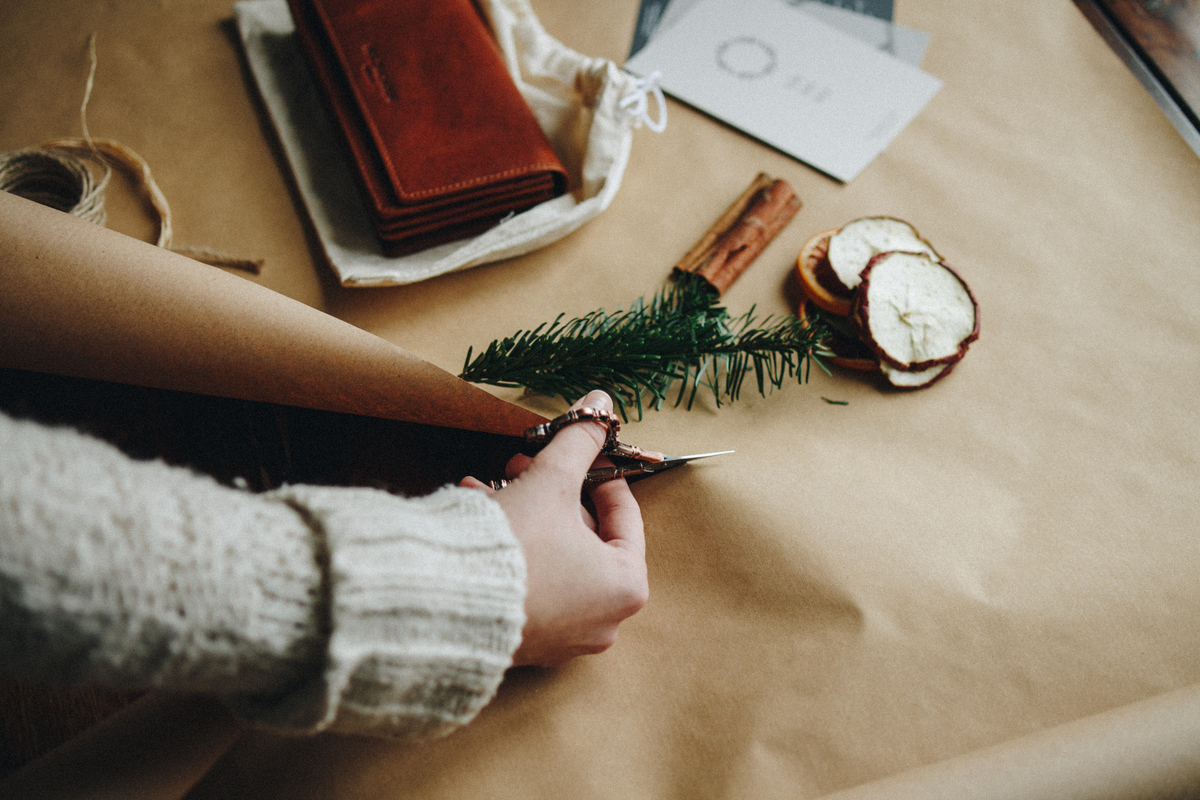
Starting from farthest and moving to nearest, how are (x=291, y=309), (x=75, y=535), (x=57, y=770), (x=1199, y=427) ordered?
1. (x=1199, y=427)
2. (x=291, y=309)
3. (x=57, y=770)
4. (x=75, y=535)

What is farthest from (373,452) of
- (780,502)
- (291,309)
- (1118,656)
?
(1118,656)

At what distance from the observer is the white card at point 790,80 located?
0.94 m

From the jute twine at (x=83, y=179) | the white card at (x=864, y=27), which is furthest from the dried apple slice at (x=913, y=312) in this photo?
the jute twine at (x=83, y=179)

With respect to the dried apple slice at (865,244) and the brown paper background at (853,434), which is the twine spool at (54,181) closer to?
the brown paper background at (853,434)

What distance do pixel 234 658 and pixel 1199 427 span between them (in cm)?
95

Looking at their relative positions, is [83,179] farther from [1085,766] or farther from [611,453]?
[1085,766]

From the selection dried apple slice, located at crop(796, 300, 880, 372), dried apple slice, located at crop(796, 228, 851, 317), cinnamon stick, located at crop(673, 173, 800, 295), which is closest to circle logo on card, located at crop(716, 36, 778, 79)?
cinnamon stick, located at crop(673, 173, 800, 295)

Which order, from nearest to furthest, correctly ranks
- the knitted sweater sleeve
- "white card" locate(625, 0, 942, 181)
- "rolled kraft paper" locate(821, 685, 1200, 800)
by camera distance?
the knitted sweater sleeve, "rolled kraft paper" locate(821, 685, 1200, 800), "white card" locate(625, 0, 942, 181)

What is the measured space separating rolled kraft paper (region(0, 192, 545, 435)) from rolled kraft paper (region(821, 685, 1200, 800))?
0.45 meters

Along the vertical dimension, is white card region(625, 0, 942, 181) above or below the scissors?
above

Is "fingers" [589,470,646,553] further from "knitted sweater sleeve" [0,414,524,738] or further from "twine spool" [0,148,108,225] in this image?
"twine spool" [0,148,108,225]

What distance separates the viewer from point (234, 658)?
1.33 feet

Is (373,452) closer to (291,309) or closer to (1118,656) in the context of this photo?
(291,309)

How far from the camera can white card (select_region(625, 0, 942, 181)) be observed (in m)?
0.94
